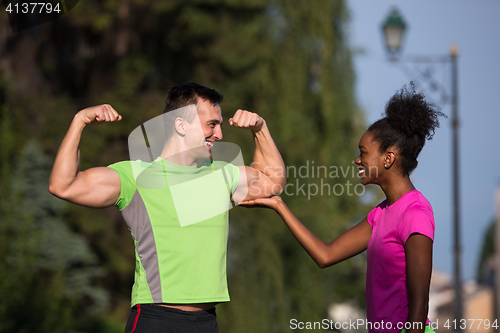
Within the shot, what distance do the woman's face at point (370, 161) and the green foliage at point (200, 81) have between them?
19.0ft

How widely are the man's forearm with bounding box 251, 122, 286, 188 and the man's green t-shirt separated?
37 centimetres

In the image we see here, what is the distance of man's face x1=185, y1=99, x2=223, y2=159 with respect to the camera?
7.89ft

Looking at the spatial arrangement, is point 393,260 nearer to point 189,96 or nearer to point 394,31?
point 189,96

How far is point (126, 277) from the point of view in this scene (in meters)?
9.98

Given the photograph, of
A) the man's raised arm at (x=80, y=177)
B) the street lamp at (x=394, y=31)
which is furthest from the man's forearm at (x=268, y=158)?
the street lamp at (x=394, y=31)

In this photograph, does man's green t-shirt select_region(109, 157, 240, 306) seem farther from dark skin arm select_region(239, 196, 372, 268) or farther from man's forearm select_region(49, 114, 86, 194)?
dark skin arm select_region(239, 196, 372, 268)

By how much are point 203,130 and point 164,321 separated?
0.86 metres

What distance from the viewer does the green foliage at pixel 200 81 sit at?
8.10m

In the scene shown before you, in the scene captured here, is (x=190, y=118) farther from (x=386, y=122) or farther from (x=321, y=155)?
(x=321, y=155)

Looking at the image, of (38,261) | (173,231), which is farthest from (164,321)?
(38,261)

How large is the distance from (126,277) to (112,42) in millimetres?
4494

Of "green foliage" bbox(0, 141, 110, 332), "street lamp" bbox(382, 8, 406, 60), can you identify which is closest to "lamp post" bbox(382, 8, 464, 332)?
"street lamp" bbox(382, 8, 406, 60)

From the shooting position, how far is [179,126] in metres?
2.42

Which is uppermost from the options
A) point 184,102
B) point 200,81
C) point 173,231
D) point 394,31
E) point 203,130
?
point 394,31
